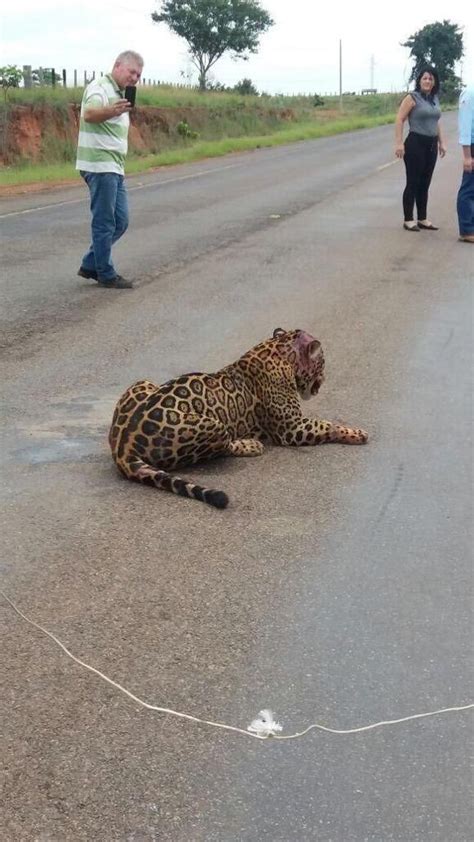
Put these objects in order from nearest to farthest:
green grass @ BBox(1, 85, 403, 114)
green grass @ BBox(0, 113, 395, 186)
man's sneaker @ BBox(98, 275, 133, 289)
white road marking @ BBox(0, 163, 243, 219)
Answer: man's sneaker @ BBox(98, 275, 133, 289) < white road marking @ BBox(0, 163, 243, 219) < green grass @ BBox(0, 113, 395, 186) < green grass @ BBox(1, 85, 403, 114)

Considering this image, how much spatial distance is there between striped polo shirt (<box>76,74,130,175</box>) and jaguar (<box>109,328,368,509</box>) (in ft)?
14.5

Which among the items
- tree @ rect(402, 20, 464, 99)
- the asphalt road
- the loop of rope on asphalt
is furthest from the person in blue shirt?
tree @ rect(402, 20, 464, 99)

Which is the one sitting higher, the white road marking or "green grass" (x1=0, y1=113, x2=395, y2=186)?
"green grass" (x1=0, y1=113, x2=395, y2=186)

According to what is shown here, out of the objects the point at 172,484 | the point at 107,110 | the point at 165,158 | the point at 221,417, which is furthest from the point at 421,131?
the point at 165,158

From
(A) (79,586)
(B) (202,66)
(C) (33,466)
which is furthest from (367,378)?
(B) (202,66)

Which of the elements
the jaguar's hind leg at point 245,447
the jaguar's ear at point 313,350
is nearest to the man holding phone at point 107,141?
the jaguar's ear at point 313,350

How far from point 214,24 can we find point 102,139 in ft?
225

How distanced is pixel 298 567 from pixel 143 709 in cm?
129

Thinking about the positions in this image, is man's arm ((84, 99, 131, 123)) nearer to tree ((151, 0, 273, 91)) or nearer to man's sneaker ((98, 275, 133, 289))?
man's sneaker ((98, 275, 133, 289))

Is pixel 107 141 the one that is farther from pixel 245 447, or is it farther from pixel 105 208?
pixel 245 447

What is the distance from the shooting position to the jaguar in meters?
5.54

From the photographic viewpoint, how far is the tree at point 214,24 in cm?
7338

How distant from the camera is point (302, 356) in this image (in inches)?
249

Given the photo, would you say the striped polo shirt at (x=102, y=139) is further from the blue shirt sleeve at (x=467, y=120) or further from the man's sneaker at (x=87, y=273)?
the blue shirt sleeve at (x=467, y=120)
